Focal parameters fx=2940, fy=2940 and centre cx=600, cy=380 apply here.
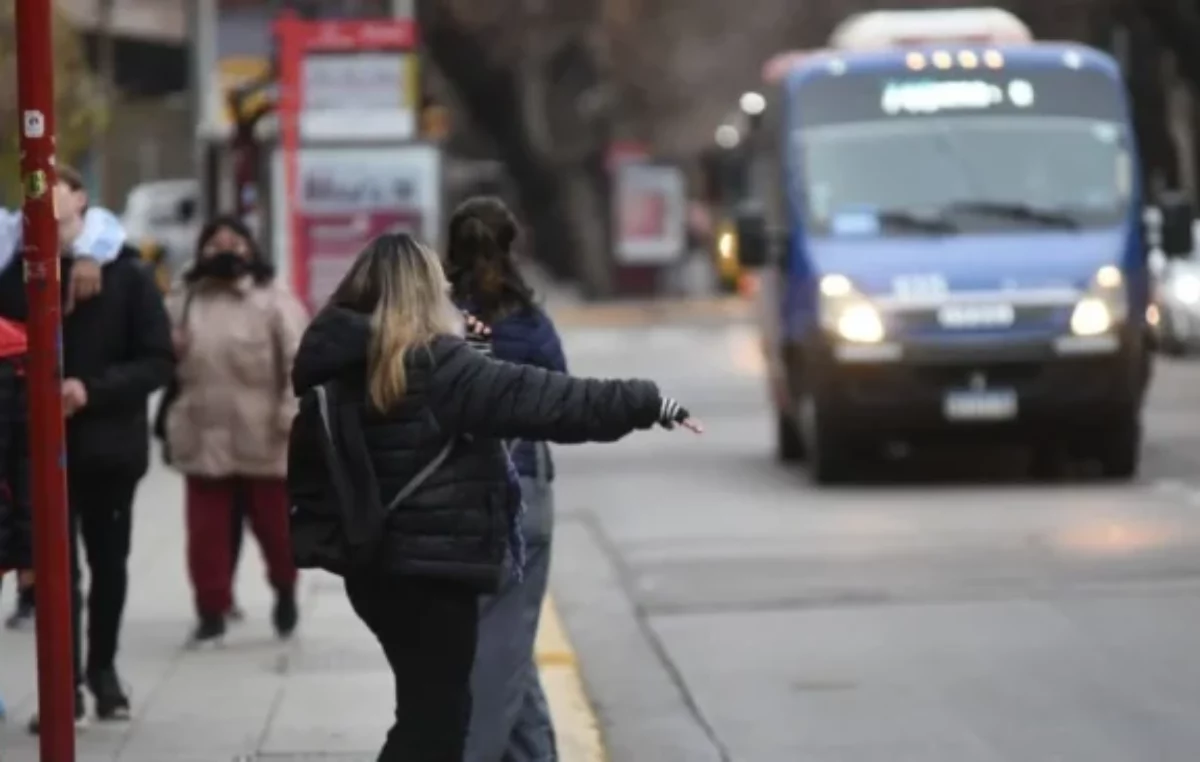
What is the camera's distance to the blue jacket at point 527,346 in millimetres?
8273

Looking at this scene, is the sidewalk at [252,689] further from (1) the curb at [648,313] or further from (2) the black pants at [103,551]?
(1) the curb at [648,313]

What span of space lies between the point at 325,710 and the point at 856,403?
8.52 m

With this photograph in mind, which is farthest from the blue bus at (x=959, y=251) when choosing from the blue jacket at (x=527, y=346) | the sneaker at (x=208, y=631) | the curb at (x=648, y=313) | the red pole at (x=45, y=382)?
the curb at (x=648, y=313)

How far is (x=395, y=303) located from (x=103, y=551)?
127 inches

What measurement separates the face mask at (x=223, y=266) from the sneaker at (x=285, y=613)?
51.0 inches

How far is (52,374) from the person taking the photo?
297 inches

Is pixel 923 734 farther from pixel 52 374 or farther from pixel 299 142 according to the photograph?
pixel 299 142

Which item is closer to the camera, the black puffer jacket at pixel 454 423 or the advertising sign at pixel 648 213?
the black puffer jacket at pixel 454 423

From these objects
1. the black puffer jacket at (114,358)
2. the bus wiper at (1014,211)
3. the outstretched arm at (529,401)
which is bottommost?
the bus wiper at (1014,211)

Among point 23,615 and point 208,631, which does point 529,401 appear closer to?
point 208,631

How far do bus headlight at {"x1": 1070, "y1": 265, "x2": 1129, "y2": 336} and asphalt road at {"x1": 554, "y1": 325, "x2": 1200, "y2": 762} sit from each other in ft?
3.25

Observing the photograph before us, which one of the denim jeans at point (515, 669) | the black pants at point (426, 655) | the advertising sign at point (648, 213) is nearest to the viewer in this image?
the black pants at point (426, 655)

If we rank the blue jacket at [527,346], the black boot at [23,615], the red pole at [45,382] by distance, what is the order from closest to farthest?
the red pole at [45,382] < the blue jacket at [527,346] < the black boot at [23,615]

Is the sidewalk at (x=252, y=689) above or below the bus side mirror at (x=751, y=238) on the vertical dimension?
below
